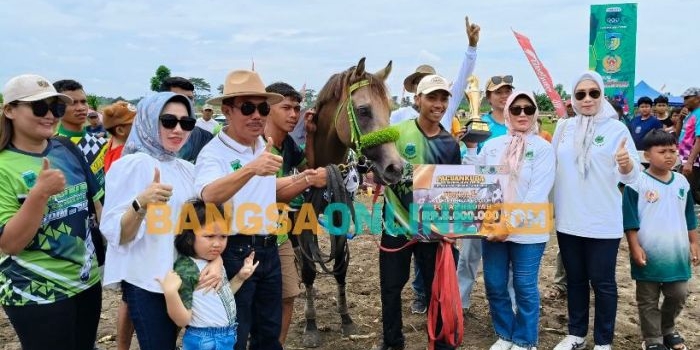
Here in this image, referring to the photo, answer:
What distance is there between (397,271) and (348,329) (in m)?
1.37

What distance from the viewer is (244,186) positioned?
2.84 meters

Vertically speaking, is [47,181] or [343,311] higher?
[47,181]

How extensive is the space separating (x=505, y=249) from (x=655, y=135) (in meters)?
1.54

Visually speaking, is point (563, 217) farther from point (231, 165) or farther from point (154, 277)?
point (154, 277)

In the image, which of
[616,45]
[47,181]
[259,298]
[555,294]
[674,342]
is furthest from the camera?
[616,45]

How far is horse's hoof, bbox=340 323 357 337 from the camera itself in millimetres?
4785

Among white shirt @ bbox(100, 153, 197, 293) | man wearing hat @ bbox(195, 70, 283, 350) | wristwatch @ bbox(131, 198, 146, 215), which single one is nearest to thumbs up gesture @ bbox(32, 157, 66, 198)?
white shirt @ bbox(100, 153, 197, 293)

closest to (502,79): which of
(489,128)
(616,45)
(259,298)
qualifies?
(489,128)

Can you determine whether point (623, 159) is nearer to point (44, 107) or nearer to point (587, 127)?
point (587, 127)

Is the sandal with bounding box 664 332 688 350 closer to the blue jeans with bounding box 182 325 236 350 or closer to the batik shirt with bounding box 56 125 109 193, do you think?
the blue jeans with bounding box 182 325 236 350

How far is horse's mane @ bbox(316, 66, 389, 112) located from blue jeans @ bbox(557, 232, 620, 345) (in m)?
1.89

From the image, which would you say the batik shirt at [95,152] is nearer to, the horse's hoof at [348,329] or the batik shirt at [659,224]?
the horse's hoof at [348,329]

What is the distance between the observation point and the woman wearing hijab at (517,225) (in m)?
3.79

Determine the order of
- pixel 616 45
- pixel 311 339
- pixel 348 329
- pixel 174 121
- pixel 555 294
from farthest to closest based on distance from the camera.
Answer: pixel 616 45, pixel 555 294, pixel 348 329, pixel 311 339, pixel 174 121
